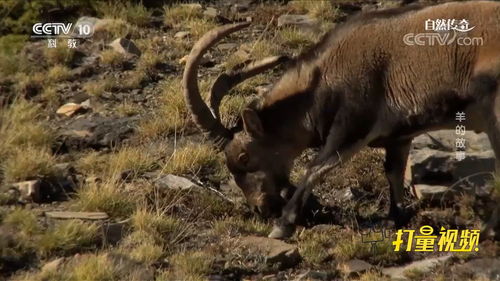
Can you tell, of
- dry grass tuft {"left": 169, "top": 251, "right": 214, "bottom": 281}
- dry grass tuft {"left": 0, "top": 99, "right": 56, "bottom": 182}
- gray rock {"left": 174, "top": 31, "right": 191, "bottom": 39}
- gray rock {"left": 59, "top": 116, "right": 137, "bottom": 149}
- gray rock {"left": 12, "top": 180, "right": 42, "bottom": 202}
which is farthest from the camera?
gray rock {"left": 174, "top": 31, "right": 191, "bottom": 39}

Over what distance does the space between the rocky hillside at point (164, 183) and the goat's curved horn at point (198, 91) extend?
0.73m

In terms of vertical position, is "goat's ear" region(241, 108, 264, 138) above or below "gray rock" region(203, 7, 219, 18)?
above

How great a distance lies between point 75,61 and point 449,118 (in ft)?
24.8

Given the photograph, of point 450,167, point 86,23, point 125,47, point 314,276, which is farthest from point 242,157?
point 86,23

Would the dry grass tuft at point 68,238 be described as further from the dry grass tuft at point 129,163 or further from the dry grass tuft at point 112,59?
the dry grass tuft at point 112,59

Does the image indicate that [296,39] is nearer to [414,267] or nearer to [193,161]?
[193,161]

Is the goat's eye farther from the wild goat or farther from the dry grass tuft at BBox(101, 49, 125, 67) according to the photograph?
the dry grass tuft at BBox(101, 49, 125, 67)

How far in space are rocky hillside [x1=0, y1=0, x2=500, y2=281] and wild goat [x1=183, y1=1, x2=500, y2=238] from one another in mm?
420

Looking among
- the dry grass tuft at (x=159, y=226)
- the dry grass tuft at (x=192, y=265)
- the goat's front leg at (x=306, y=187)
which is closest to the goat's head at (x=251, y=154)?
the goat's front leg at (x=306, y=187)

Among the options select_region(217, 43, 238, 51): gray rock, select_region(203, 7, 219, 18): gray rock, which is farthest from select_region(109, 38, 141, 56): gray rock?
select_region(203, 7, 219, 18): gray rock

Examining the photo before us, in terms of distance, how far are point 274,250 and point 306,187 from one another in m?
0.80

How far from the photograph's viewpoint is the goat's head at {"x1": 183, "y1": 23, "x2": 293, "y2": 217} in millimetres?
10461

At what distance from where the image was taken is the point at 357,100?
9.84m

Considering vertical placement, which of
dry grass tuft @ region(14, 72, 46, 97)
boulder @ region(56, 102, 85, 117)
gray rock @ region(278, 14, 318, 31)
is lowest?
boulder @ region(56, 102, 85, 117)
